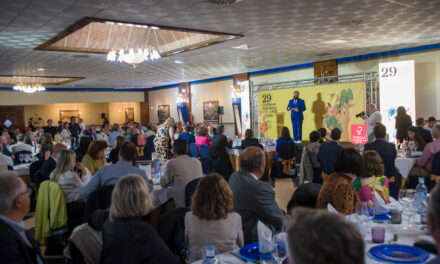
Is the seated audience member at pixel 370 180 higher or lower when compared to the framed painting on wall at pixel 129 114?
lower

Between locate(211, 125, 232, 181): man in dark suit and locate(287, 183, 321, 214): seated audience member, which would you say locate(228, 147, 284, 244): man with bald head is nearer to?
locate(287, 183, 321, 214): seated audience member

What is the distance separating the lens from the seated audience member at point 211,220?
90.9 inches

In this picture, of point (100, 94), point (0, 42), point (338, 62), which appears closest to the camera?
point (0, 42)

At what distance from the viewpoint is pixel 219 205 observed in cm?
232

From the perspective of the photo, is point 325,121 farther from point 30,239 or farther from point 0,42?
point 30,239

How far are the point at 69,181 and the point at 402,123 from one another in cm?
767

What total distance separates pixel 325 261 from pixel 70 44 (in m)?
9.36

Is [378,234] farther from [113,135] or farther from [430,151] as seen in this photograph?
[113,135]

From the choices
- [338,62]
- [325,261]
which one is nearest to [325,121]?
[338,62]

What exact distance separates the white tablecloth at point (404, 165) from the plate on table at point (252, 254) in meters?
4.76

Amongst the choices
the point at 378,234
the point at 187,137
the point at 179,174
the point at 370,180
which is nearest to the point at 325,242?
the point at 378,234

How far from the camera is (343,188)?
9.41 feet

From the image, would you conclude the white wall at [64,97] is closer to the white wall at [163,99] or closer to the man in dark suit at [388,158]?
the white wall at [163,99]

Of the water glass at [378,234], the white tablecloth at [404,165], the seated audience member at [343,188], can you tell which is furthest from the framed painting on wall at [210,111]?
the water glass at [378,234]
